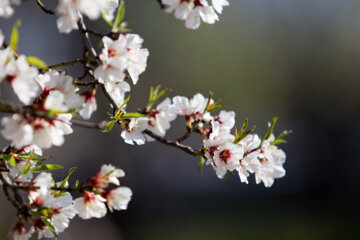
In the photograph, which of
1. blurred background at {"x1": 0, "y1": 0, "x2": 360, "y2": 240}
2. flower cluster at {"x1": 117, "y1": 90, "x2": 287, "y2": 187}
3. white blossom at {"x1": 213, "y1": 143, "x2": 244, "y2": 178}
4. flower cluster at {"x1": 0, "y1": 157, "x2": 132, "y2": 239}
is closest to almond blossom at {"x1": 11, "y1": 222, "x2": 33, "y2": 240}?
flower cluster at {"x1": 0, "y1": 157, "x2": 132, "y2": 239}

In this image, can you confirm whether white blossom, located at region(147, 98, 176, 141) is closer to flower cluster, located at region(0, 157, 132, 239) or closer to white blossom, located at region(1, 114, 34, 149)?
flower cluster, located at region(0, 157, 132, 239)

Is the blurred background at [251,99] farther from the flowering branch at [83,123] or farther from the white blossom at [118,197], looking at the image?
the white blossom at [118,197]

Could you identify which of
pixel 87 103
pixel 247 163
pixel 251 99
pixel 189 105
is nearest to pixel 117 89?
pixel 87 103

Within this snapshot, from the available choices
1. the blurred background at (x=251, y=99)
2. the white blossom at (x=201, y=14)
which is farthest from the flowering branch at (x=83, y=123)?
the blurred background at (x=251, y=99)

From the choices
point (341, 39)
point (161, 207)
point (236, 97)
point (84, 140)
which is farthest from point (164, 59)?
point (341, 39)

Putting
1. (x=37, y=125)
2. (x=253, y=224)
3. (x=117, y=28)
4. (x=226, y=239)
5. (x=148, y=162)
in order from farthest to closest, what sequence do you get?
(x=148, y=162) → (x=253, y=224) → (x=226, y=239) → (x=117, y=28) → (x=37, y=125)

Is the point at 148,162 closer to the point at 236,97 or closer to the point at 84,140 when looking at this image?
the point at 84,140
